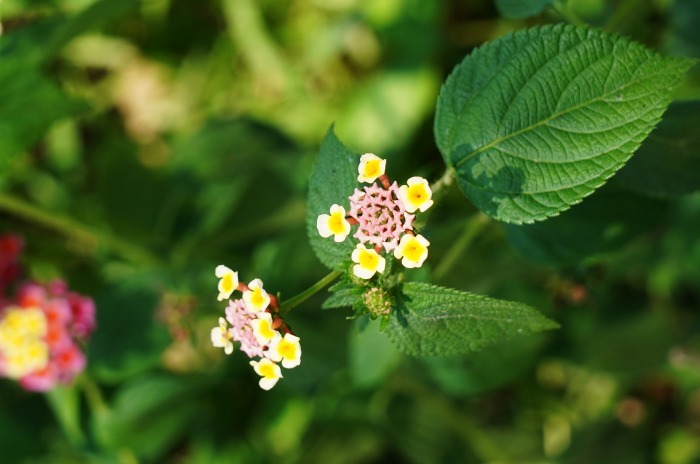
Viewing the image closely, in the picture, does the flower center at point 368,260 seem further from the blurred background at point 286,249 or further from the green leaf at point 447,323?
the blurred background at point 286,249

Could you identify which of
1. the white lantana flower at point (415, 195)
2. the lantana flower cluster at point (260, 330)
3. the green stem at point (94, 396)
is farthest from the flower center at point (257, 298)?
the green stem at point (94, 396)

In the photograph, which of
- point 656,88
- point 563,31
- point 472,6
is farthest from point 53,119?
point 472,6

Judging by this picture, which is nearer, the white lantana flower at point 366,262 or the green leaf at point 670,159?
the white lantana flower at point 366,262

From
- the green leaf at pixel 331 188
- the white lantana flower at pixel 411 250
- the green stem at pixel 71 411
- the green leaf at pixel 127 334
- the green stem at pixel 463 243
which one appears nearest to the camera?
the white lantana flower at pixel 411 250

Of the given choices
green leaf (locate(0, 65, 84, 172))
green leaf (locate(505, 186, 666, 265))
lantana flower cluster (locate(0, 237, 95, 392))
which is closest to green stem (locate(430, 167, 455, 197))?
green leaf (locate(505, 186, 666, 265))

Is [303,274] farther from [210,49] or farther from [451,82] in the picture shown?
[210,49]

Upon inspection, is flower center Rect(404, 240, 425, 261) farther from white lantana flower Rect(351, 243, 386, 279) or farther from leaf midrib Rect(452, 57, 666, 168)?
leaf midrib Rect(452, 57, 666, 168)

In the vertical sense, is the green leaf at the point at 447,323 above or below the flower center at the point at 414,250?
below
